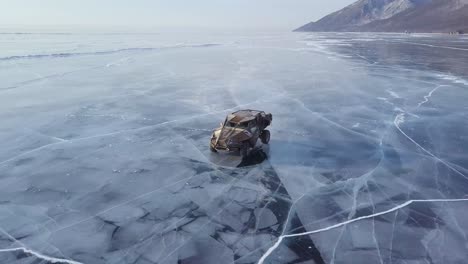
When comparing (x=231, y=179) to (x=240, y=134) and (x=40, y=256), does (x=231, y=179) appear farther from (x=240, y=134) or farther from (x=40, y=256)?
(x=40, y=256)

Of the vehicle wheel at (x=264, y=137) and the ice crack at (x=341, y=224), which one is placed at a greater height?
the vehicle wheel at (x=264, y=137)

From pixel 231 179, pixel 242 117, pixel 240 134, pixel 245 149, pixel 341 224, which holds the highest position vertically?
pixel 242 117

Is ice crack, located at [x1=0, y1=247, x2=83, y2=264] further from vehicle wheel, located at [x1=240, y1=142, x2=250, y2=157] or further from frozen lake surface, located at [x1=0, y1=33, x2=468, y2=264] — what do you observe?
vehicle wheel, located at [x1=240, y1=142, x2=250, y2=157]

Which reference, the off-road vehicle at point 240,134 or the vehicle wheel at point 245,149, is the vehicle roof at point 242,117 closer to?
the off-road vehicle at point 240,134

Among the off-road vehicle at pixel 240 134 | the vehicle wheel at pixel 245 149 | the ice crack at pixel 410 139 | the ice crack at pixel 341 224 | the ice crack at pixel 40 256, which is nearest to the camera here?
the ice crack at pixel 40 256

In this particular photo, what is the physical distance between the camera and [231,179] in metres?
15.8

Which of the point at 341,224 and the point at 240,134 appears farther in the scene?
the point at 240,134

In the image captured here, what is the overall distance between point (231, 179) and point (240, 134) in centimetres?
268

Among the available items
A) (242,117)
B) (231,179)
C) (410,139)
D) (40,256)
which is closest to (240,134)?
→ (242,117)

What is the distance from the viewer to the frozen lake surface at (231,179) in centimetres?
1138

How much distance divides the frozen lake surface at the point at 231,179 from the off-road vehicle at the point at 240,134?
23.6 inches

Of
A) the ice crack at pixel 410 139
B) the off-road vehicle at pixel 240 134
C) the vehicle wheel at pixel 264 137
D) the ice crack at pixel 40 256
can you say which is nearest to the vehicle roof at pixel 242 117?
the off-road vehicle at pixel 240 134

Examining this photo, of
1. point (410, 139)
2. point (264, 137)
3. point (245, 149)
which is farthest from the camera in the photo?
point (410, 139)

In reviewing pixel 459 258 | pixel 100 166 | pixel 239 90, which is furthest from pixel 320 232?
pixel 239 90
